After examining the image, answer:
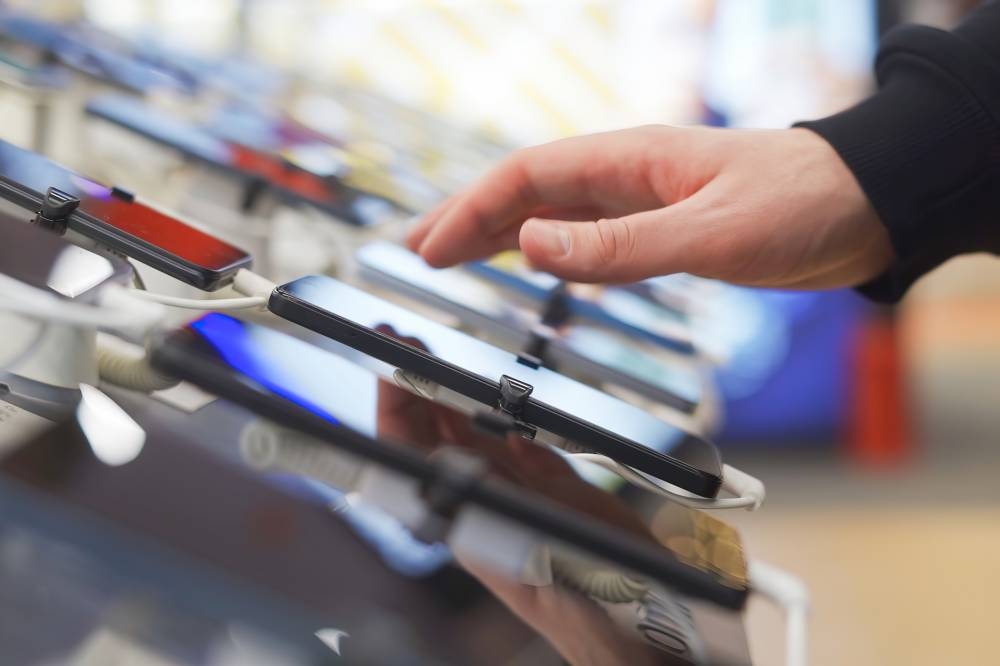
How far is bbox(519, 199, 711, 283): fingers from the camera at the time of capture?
77 cm

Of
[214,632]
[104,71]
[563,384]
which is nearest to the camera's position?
[214,632]

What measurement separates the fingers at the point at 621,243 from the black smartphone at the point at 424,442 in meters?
0.23

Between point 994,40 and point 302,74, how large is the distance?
1.72 m

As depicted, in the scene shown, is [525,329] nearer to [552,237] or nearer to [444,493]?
[552,237]

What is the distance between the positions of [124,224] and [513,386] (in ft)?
1.03

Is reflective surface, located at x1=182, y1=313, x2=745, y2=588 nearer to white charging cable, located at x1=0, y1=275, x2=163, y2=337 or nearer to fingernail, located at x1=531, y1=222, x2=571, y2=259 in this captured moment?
white charging cable, located at x1=0, y1=275, x2=163, y2=337

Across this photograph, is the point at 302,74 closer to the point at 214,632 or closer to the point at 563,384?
the point at 563,384

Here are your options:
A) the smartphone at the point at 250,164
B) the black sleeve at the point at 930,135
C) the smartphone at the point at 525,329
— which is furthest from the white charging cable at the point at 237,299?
the black sleeve at the point at 930,135

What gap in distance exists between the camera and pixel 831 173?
839 millimetres

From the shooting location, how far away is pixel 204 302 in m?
0.63

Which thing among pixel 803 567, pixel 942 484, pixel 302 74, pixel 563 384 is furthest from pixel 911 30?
pixel 942 484

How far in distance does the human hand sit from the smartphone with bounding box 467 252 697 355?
0.06m

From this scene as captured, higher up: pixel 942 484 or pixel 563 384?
pixel 563 384

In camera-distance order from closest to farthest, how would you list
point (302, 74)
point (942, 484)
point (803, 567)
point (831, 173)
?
point (831, 173) → point (302, 74) → point (803, 567) → point (942, 484)
